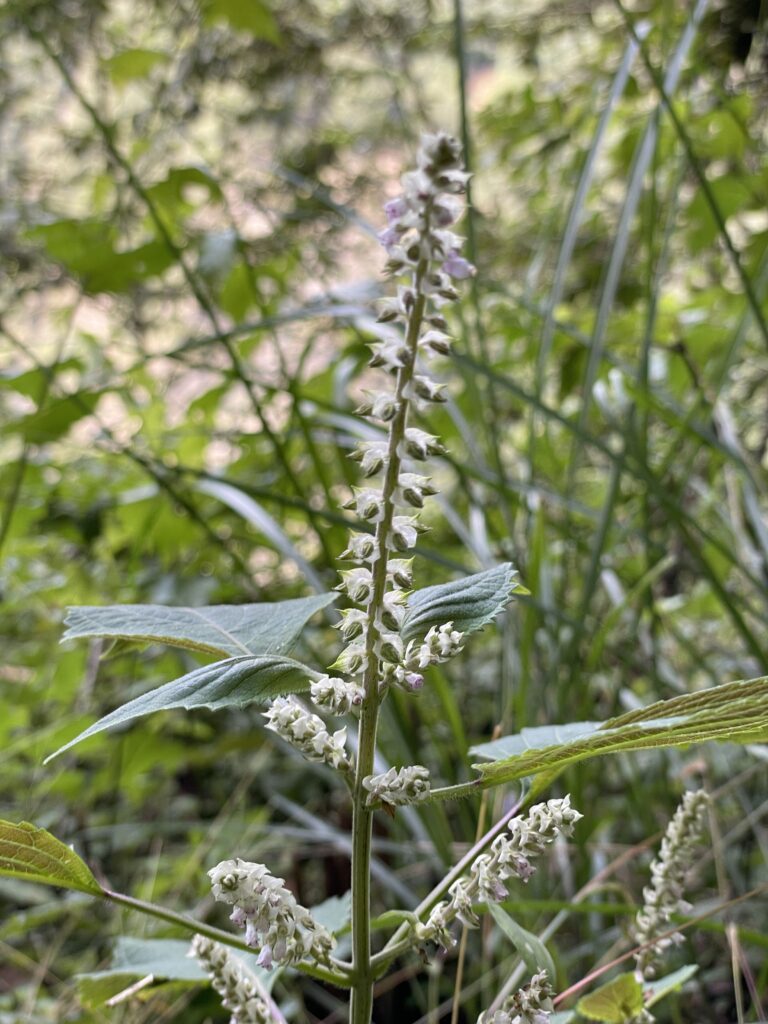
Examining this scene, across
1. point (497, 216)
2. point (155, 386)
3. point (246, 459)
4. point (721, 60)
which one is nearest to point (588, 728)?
point (246, 459)

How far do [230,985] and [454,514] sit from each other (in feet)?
2.23

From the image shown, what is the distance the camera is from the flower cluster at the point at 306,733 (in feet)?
1.02

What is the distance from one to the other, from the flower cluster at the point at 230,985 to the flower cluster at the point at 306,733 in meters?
0.11

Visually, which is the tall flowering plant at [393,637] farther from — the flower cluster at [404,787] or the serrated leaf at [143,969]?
the serrated leaf at [143,969]

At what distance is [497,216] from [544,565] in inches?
60.3

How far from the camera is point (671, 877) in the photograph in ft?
1.40

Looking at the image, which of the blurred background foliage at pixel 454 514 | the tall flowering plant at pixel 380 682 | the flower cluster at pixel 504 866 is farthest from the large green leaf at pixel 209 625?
the blurred background foliage at pixel 454 514

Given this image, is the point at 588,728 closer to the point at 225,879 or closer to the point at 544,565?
the point at 225,879

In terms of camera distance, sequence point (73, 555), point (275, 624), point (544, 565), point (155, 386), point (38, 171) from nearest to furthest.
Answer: point (275, 624) → point (544, 565) → point (155, 386) → point (73, 555) → point (38, 171)

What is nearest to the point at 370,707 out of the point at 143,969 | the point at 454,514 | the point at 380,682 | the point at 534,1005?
the point at 380,682

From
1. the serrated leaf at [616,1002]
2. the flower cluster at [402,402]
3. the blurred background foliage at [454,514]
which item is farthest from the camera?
the blurred background foliage at [454,514]

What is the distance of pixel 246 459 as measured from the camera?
1.28 metres

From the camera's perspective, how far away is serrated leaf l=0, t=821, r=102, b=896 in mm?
317

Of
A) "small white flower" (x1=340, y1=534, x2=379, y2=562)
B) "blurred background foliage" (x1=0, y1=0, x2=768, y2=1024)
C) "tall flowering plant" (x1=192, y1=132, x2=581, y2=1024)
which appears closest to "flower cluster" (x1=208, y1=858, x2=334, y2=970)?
"tall flowering plant" (x1=192, y1=132, x2=581, y2=1024)
